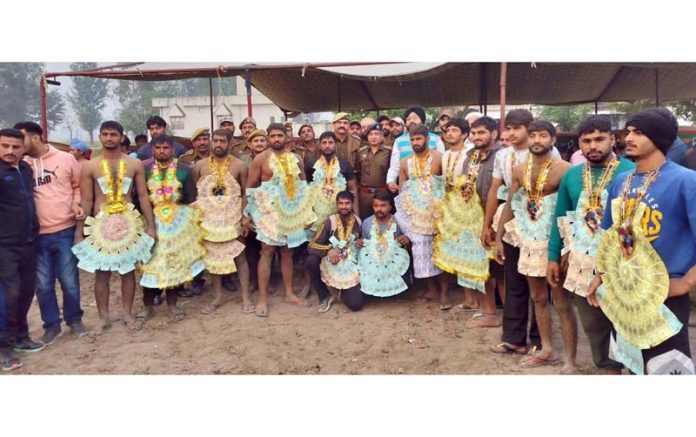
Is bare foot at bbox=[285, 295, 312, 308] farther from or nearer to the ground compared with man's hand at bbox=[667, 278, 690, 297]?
nearer to the ground

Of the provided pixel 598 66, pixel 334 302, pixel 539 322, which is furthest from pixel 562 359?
pixel 598 66

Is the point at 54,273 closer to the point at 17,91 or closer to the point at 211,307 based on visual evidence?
the point at 211,307

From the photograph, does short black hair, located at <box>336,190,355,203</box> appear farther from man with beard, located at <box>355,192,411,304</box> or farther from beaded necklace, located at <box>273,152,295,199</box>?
beaded necklace, located at <box>273,152,295,199</box>

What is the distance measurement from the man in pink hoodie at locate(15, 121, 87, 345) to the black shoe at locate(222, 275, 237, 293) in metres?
1.66

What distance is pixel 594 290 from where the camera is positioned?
3012mm

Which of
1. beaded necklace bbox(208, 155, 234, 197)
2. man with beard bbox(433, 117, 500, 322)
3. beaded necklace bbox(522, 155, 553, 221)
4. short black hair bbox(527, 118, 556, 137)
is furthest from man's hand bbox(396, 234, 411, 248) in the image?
short black hair bbox(527, 118, 556, 137)

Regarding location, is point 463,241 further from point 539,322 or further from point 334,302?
point 334,302

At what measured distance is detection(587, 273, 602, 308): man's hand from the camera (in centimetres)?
299

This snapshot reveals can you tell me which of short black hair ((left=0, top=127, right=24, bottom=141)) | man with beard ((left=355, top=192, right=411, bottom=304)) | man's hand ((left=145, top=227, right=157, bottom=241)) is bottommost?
man with beard ((left=355, top=192, right=411, bottom=304))

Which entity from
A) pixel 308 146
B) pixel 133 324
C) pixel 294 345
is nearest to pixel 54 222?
pixel 133 324

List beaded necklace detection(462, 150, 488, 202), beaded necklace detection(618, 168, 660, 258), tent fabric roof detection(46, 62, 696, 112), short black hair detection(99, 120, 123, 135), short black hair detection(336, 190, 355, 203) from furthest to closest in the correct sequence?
tent fabric roof detection(46, 62, 696, 112) < short black hair detection(336, 190, 355, 203) < beaded necklace detection(462, 150, 488, 202) < short black hair detection(99, 120, 123, 135) < beaded necklace detection(618, 168, 660, 258)

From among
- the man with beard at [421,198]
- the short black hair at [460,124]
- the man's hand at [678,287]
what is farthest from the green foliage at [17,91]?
the man's hand at [678,287]

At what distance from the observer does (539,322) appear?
3.84 metres

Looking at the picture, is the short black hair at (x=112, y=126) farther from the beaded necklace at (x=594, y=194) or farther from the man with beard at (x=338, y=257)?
the beaded necklace at (x=594, y=194)
